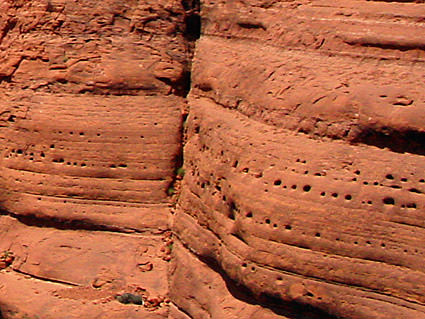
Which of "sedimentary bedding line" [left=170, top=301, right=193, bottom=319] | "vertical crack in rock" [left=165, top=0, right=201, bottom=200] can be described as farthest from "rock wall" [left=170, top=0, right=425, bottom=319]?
"vertical crack in rock" [left=165, top=0, right=201, bottom=200]

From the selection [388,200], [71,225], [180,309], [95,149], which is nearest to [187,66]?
[95,149]

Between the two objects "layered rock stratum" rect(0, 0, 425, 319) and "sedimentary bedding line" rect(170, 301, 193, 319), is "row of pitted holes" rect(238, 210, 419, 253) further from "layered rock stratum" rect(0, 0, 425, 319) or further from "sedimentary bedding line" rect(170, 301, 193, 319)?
"sedimentary bedding line" rect(170, 301, 193, 319)

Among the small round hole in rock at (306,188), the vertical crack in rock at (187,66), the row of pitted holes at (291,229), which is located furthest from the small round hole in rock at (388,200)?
the vertical crack in rock at (187,66)

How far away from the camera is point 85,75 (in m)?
7.56

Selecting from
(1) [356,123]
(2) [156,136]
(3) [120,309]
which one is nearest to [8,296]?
(3) [120,309]

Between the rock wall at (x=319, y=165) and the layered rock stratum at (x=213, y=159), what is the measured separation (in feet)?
0.04

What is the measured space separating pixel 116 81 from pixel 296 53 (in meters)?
2.12

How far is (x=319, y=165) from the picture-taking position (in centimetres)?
557

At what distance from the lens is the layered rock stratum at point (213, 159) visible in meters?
5.39

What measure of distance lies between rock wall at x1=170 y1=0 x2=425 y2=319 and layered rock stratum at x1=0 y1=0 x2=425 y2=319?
0.01 metres

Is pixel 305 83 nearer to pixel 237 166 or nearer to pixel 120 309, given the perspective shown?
pixel 237 166

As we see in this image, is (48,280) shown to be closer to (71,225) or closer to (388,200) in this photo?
(71,225)

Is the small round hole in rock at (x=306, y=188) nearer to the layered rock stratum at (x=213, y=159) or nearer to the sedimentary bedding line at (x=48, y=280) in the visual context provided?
the layered rock stratum at (x=213, y=159)

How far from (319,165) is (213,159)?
1.22 meters
